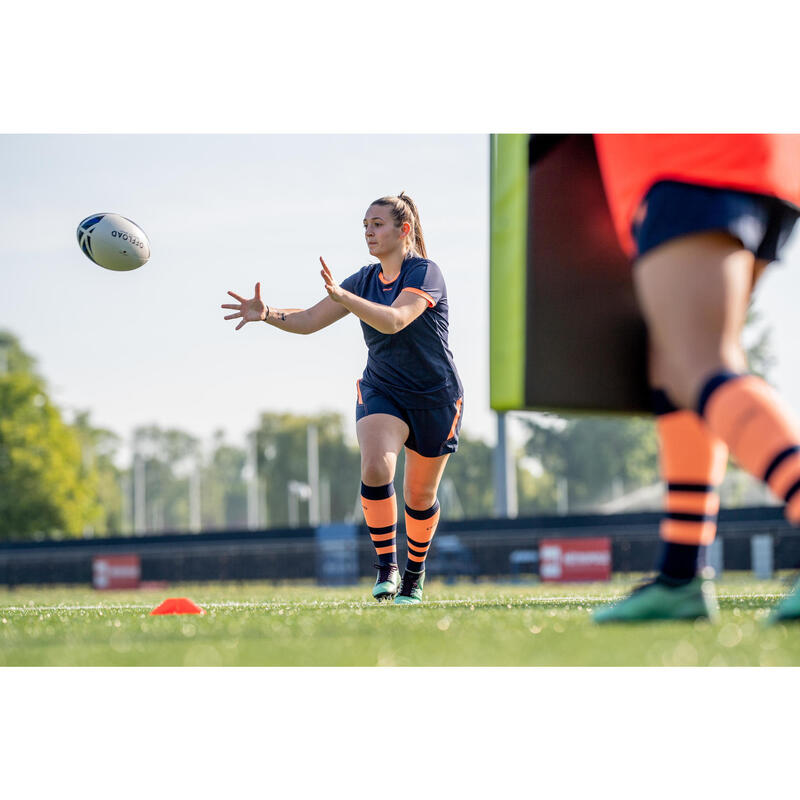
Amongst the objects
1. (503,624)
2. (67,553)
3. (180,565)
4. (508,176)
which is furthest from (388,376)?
(67,553)

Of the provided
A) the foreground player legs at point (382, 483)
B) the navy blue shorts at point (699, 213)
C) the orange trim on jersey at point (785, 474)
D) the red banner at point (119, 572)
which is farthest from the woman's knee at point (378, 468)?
the red banner at point (119, 572)

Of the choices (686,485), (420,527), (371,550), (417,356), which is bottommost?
(371,550)

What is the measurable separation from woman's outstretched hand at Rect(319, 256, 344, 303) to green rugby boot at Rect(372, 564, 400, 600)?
5.23ft

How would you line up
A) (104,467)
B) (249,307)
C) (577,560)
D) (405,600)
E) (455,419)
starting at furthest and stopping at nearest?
(104,467), (577,560), (455,419), (249,307), (405,600)

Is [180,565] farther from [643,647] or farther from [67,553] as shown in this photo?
[643,647]

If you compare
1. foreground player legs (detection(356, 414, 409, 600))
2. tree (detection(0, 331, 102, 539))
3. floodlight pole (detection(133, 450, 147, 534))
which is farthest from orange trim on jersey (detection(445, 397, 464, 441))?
floodlight pole (detection(133, 450, 147, 534))

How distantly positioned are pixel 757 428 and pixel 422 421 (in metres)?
2.77

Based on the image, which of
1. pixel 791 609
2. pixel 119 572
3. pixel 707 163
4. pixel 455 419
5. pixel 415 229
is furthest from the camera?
pixel 119 572

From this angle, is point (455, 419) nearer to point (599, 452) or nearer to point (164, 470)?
point (599, 452)

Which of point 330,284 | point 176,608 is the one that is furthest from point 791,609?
point 176,608

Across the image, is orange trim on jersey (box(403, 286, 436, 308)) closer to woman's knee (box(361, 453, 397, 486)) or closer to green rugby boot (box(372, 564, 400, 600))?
woman's knee (box(361, 453, 397, 486))

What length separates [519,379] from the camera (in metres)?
3.57

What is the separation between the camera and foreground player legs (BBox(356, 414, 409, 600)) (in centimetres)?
507

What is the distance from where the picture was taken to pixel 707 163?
2.90 meters
